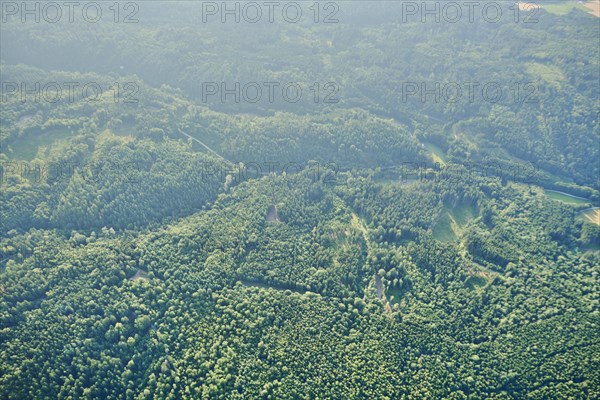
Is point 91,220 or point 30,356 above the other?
point 91,220

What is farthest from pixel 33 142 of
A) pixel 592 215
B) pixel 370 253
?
pixel 592 215

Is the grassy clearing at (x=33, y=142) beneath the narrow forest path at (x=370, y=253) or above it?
above

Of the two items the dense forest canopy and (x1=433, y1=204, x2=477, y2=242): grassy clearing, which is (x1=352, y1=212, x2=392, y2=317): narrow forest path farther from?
(x1=433, y1=204, x2=477, y2=242): grassy clearing

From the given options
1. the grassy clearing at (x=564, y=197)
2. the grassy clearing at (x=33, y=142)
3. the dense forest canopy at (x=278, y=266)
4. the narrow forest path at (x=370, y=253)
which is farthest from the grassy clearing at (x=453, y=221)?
the grassy clearing at (x=33, y=142)

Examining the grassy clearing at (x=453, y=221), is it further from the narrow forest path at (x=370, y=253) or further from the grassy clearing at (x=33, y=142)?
the grassy clearing at (x=33, y=142)

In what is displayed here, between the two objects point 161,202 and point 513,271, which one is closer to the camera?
point 513,271

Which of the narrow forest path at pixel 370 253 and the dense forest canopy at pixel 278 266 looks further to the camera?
the narrow forest path at pixel 370 253

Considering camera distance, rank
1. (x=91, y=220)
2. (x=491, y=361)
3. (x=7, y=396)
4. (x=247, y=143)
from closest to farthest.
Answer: (x=7, y=396) → (x=491, y=361) → (x=91, y=220) → (x=247, y=143)

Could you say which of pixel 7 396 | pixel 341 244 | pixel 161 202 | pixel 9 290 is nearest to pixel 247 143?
pixel 161 202

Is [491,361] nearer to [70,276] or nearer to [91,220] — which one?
[70,276]

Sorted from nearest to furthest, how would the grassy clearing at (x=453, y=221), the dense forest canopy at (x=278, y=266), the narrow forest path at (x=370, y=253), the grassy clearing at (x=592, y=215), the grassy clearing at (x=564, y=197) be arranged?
the dense forest canopy at (x=278, y=266) → the narrow forest path at (x=370, y=253) → the grassy clearing at (x=453, y=221) → the grassy clearing at (x=592, y=215) → the grassy clearing at (x=564, y=197)

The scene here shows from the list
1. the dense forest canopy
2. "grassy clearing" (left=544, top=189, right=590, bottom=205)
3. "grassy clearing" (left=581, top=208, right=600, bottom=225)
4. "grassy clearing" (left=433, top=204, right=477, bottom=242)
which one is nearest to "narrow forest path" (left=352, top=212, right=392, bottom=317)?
the dense forest canopy
